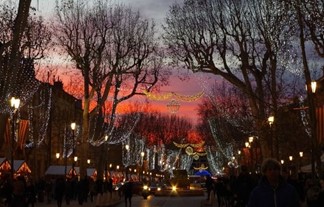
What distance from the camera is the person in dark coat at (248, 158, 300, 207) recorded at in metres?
6.54

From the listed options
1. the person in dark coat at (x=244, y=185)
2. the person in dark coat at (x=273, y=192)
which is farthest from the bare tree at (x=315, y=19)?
the person in dark coat at (x=273, y=192)

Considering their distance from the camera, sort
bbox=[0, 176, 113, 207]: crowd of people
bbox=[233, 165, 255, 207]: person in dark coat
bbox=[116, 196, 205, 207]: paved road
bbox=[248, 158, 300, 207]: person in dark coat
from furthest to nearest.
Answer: bbox=[116, 196, 205, 207]: paved road < bbox=[0, 176, 113, 207]: crowd of people < bbox=[233, 165, 255, 207]: person in dark coat < bbox=[248, 158, 300, 207]: person in dark coat

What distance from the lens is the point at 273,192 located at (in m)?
6.55

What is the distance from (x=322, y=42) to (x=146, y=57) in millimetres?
22954

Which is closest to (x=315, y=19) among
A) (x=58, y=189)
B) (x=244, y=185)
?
(x=244, y=185)

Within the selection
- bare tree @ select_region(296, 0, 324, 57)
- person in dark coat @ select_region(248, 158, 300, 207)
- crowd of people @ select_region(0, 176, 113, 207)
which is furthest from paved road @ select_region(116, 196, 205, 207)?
person in dark coat @ select_region(248, 158, 300, 207)

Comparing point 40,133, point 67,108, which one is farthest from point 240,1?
point 67,108

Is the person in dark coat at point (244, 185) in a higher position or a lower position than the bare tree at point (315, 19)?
lower

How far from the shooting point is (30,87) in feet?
163

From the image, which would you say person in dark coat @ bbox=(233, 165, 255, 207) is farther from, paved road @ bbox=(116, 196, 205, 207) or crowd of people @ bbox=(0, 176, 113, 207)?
paved road @ bbox=(116, 196, 205, 207)

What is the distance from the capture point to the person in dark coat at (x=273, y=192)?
654cm

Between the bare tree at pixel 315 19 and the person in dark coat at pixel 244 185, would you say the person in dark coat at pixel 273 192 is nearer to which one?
the person in dark coat at pixel 244 185

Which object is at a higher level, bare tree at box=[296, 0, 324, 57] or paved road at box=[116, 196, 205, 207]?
bare tree at box=[296, 0, 324, 57]

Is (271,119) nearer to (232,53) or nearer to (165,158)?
(232,53)
